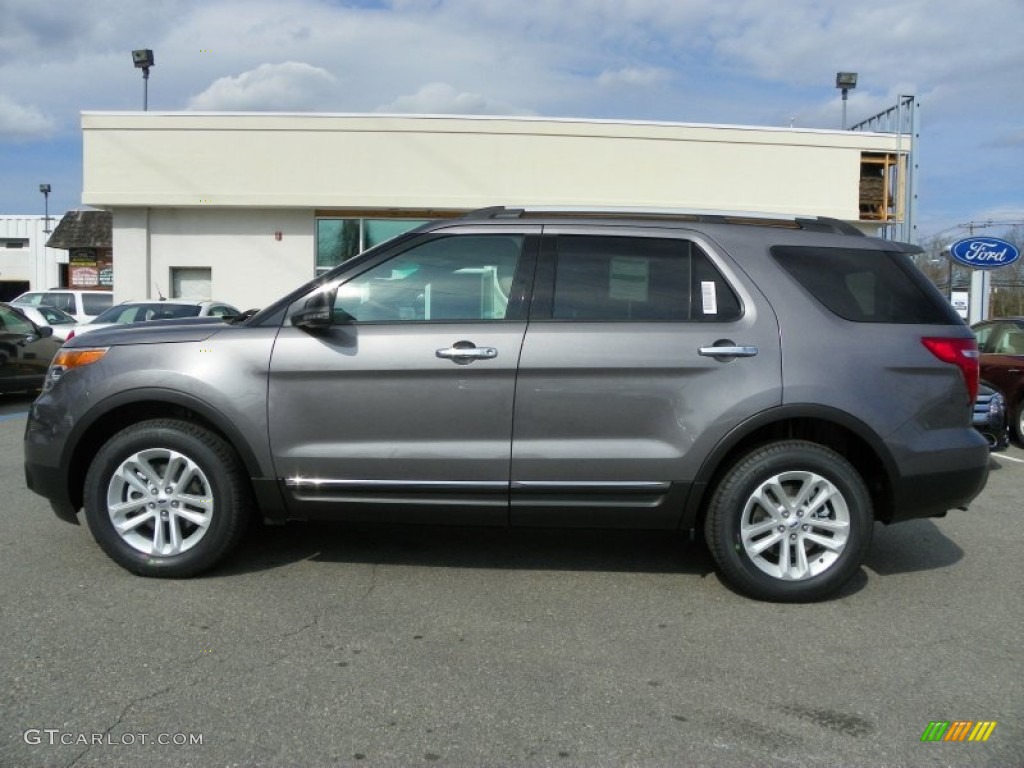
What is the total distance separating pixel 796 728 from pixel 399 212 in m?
18.5

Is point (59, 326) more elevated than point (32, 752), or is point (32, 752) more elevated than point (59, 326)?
point (59, 326)

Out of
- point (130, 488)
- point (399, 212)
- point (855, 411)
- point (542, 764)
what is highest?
point (399, 212)

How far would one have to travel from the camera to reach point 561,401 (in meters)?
4.32

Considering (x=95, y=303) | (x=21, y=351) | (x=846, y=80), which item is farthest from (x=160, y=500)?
(x=846, y=80)

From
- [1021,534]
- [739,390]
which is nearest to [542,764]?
[739,390]

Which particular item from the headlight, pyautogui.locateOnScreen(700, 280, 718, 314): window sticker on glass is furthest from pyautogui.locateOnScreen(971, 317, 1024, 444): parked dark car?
the headlight

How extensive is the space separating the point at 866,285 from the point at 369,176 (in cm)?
1715

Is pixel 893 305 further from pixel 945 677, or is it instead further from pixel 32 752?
pixel 32 752

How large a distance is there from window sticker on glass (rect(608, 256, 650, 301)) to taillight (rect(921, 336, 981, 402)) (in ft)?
4.64

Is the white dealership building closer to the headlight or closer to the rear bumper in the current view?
the headlight

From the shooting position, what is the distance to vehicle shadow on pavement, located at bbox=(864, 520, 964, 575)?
16.9 ft

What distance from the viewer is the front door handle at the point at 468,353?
14.2 feet

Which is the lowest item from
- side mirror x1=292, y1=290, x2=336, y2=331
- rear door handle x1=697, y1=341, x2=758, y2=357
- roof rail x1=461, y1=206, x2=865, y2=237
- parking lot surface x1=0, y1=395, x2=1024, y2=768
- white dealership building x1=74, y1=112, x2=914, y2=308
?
parking lot surface x1=0, y1=395, x2=1024, y2=768

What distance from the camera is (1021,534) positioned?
6.00m
